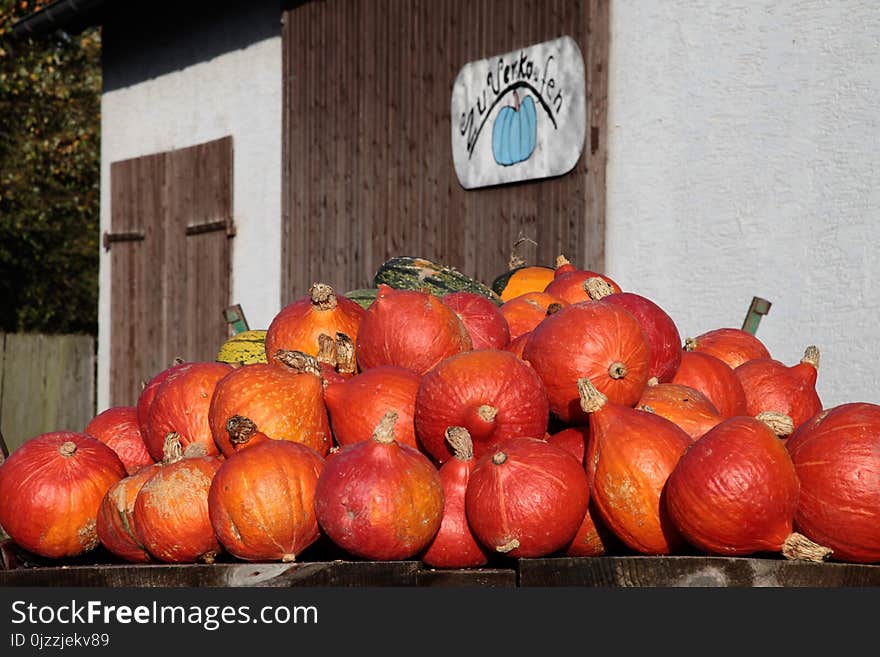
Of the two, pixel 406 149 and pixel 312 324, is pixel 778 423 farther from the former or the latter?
pixel 406 149

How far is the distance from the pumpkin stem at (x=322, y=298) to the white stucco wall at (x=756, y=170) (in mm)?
3653

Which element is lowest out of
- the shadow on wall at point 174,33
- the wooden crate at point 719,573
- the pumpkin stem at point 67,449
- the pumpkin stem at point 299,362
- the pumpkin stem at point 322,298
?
the wooden crate at point 719,573

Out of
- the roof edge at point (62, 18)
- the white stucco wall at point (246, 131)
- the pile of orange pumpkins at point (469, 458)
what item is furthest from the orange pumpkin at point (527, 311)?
the roof edge at point (62, 18)

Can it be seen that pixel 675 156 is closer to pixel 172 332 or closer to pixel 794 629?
pixel 794 629

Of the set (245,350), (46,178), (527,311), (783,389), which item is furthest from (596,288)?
(46,178)

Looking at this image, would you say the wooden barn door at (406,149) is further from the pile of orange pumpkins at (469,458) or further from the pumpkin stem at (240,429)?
the pumpkin stem at (240,429)

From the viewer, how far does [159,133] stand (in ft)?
44.3

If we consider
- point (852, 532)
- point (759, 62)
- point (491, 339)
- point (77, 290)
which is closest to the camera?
point (852, 532)

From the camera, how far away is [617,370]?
264 cm

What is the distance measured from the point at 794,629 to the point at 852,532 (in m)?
0.41

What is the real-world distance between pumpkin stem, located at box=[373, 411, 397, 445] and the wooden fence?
441 inches

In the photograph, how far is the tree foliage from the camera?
18.8m

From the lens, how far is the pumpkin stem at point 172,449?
9.00 ft

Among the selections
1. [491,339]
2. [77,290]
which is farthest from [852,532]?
[77,290]
